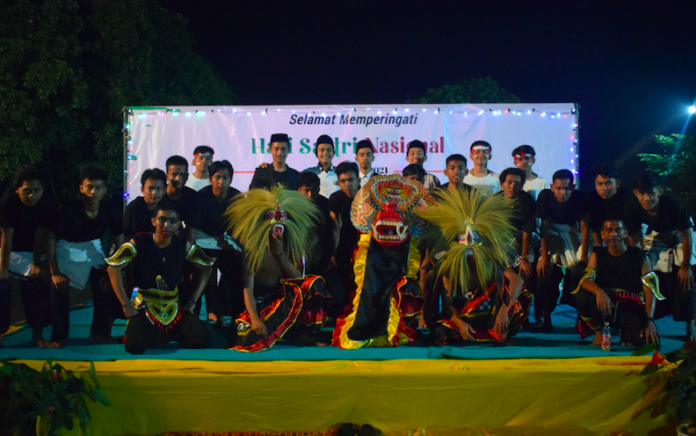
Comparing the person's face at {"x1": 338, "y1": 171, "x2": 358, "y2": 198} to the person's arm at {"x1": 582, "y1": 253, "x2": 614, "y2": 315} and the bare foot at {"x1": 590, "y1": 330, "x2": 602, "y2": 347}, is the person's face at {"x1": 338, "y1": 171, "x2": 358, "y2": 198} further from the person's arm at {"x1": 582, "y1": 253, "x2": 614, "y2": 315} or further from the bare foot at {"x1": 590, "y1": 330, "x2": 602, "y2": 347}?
the bare foot at {"x1": 590, "y1": 330, "x2": 602, "y2": 347}

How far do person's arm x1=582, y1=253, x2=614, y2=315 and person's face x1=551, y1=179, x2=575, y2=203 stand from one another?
0.82 metres

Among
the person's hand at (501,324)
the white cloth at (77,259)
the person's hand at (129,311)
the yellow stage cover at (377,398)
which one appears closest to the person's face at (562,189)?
the person's hand at (501,324)

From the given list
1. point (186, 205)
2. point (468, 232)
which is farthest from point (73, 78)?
point (468, 232)

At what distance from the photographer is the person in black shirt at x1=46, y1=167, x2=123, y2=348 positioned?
13.4 feet

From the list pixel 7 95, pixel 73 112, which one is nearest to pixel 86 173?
pixel 7 95

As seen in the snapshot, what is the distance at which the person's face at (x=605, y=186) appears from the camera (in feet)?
14.7

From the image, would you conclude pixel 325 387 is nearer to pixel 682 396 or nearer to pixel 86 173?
pixel 682 396

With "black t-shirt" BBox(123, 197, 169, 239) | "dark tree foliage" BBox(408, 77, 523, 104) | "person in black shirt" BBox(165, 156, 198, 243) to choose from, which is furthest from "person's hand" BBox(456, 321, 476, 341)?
"dark tree foliage" BBox(408, 77, 523, 104)

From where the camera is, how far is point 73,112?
10.6 meters

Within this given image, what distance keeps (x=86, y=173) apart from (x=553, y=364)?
3.72 metres

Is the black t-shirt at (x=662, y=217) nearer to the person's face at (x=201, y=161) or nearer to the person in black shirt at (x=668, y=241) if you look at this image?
the person in black shirt at (x=668, y=241)

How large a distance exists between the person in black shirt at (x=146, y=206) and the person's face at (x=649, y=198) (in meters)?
4.12

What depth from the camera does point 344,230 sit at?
444 centimetres

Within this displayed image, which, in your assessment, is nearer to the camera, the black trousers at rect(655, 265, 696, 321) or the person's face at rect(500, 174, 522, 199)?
the black trousers at rect(655, 265, 696, 321)
